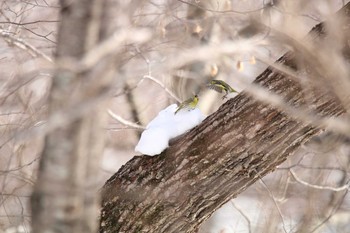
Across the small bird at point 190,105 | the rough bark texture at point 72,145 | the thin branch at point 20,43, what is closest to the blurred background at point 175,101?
the thin branch at point 20,43

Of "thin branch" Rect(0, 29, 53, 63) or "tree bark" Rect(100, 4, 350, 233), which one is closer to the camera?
"tree bark" Rect(100, 4, 350, 233)

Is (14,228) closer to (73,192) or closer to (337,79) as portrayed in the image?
(73,192)

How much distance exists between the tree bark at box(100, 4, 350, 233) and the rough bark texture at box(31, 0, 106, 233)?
3.22 ft

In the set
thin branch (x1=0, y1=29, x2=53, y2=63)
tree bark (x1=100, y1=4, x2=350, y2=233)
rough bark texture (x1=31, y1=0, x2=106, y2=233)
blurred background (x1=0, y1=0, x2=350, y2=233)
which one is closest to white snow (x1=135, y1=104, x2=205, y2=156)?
tree bark (x1=100, y1=4, x2=350, y2=233)

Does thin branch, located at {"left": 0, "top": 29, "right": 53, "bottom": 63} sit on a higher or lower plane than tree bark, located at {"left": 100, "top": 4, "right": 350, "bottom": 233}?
higher

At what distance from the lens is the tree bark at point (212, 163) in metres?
2.86

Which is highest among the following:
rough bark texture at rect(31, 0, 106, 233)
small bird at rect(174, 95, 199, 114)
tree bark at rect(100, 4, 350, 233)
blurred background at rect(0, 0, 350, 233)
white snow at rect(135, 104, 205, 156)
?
blurred background at rect(0, 0, 350, 233)

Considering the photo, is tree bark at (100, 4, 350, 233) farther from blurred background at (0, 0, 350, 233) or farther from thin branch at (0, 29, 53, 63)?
thin branch at (0, 29, 53, 63)

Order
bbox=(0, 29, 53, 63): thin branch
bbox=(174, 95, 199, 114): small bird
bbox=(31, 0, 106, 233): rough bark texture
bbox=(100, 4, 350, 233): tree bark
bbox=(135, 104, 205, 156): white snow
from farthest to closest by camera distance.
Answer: bbox=(0, 29, 53, 63): thin branch → bbox=(174, 95, 199, 114): small bird → bbox=(135, 104, 205, 156): white snow → bbox=(100, 4, 350, 233): tree bark → bbox=(31, 0, 106, 233): rough bark texture

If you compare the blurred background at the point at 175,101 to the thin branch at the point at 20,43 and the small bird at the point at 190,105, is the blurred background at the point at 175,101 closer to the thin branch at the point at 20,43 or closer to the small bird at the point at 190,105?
the thin branch at the point at 20,43

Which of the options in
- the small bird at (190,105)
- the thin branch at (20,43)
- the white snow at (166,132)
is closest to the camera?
the white snow at (166,132)

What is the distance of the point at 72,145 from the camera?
183 cm

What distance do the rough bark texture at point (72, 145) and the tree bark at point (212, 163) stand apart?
0.98m

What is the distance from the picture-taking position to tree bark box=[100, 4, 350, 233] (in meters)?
2.86
